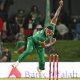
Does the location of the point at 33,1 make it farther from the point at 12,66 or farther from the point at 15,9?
the point at 12,66

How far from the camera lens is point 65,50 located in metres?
20.9

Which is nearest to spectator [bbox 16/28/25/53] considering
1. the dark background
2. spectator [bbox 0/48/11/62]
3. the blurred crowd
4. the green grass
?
the blurred crowd

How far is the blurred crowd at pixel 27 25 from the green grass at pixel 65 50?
21.5 inches

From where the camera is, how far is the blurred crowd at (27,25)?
21.2m

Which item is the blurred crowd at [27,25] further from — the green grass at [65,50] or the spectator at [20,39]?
the green grass at [65,50]

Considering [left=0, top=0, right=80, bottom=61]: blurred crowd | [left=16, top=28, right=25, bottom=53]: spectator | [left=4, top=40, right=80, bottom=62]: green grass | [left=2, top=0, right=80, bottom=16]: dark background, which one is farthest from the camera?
[left=2, top=0, right=80, bottom=16]: dark background

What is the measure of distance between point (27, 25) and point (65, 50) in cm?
195

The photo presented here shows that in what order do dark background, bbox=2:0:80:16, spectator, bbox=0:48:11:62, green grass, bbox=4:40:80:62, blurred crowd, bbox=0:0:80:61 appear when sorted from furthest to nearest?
dark background, bbox=2:0:80:16 → blurred crowd, bbox=0:0:80:61 → green grass, bbox=4:40:80:62 → spectator, bbox=0:48:11:62

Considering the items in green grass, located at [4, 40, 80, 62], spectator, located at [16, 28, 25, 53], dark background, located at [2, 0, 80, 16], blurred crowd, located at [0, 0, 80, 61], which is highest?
dark background, located at [2, 0, 80, 16]

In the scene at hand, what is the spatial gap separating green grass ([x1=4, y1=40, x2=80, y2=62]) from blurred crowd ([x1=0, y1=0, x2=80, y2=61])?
545 mm

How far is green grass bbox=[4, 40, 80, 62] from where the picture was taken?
1998 centimetres

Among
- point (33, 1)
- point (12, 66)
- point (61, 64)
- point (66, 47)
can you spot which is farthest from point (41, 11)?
point (12, 66)

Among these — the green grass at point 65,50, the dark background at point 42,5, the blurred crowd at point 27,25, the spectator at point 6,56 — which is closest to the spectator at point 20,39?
the blurred crowd at point 27,25

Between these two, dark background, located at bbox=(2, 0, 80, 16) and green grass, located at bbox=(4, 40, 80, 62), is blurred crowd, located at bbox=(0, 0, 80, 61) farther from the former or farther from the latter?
dark background, located at bbox=(2, 0, 80, 16)
